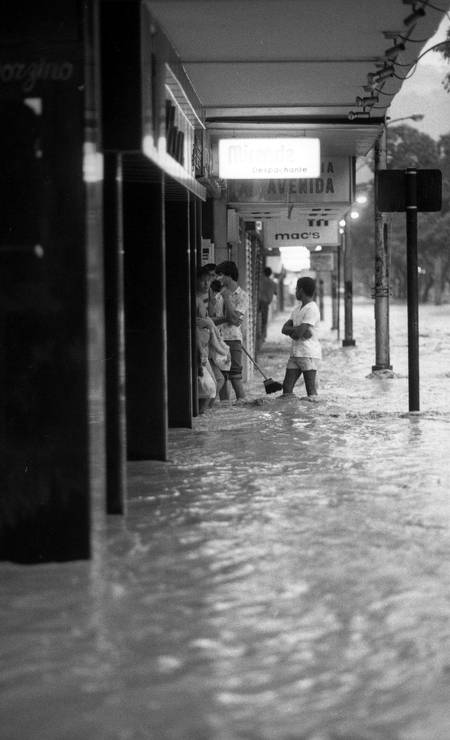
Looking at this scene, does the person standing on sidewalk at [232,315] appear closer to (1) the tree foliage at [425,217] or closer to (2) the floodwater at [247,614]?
(2) the floodwater at [247,614]

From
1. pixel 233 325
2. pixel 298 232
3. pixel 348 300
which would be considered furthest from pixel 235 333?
pixel 348 300

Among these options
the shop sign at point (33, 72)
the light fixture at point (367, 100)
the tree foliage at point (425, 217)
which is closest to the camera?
the shop sign at point (33, 72)

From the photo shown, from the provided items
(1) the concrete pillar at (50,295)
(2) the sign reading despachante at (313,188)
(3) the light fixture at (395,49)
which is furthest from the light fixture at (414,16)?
(2) the sign reading despachante at (313,188)

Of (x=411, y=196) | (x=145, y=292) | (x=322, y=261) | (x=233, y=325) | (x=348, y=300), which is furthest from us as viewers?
(x=322, y=261)

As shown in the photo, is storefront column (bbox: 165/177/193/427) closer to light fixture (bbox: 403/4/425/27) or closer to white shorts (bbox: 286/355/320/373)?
white shorts (bbox: 286/355/320/373)

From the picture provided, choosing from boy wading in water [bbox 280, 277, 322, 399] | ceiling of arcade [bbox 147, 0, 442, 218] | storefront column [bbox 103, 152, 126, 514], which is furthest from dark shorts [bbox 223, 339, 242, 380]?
storefront column [bbox 103, 152, 126, 514]

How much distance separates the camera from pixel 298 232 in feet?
87.0

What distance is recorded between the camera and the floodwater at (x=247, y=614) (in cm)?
420

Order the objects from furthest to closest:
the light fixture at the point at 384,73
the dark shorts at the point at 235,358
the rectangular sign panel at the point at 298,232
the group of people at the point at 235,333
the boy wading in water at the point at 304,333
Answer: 1. the rectangular sign panel at the point at 298,232
2. the dark shorts at the point at 235,358
3. the boy wading in water at the point at 304,333
4. the group of people at the point at 235,333
5. the light fixture at the point at 384,73

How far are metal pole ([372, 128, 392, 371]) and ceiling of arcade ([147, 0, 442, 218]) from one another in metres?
5.19

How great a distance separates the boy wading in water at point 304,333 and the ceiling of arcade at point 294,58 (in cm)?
192

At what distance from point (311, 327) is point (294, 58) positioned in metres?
4.71

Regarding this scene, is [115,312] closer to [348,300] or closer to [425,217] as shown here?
[348,300]

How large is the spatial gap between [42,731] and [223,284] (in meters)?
11.6
